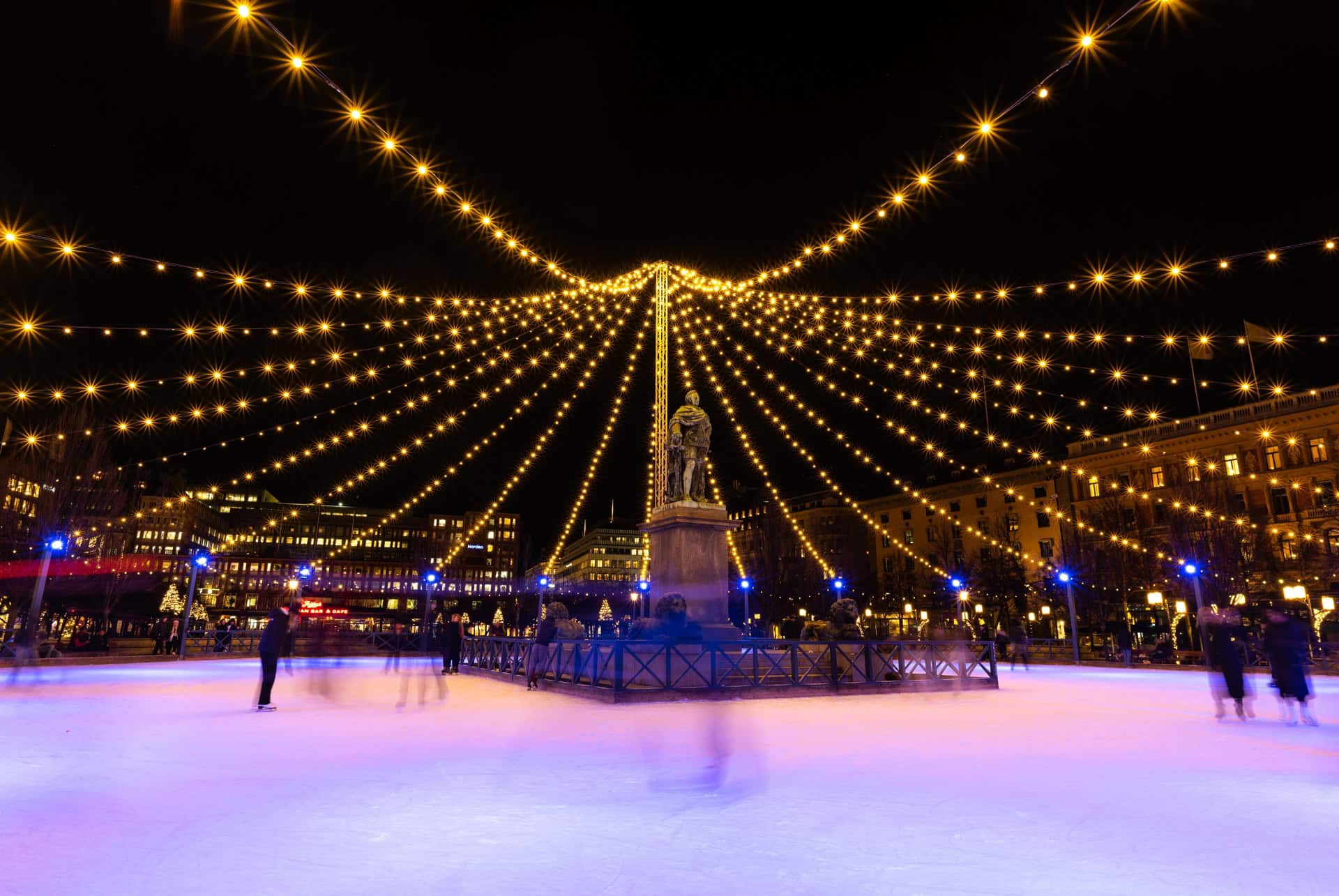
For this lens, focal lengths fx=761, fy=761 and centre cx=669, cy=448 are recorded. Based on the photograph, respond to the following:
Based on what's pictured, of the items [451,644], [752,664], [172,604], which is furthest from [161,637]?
[752,664]

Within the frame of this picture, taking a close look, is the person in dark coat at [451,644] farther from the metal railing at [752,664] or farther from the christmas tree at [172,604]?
the christmas tree at [172,604]

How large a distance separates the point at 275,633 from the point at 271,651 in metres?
0.45

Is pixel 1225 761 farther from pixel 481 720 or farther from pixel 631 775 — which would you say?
pixel 481 720

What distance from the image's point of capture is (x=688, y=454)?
18062mm

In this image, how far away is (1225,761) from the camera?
25.0ft

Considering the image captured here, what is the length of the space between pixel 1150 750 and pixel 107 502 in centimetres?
4254

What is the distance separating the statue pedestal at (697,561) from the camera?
16.7 metres

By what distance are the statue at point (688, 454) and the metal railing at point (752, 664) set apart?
3963 millimetres

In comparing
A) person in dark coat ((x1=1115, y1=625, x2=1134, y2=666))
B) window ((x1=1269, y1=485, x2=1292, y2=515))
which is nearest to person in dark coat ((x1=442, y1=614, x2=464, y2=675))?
person in dark coat ((x1=1115, y1=625, x2=1134, y2=666))

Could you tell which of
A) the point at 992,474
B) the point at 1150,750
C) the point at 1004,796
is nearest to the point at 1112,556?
the point at 992,474

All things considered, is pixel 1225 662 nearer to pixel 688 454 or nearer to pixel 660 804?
pixel 660 804

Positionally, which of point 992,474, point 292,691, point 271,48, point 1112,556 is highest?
point 992,474

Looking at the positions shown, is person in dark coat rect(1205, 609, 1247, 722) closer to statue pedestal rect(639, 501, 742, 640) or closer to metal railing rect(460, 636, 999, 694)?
metal railing rect(460, 636, 999, 694)

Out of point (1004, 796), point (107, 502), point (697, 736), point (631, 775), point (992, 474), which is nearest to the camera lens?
point (1004, 796)
